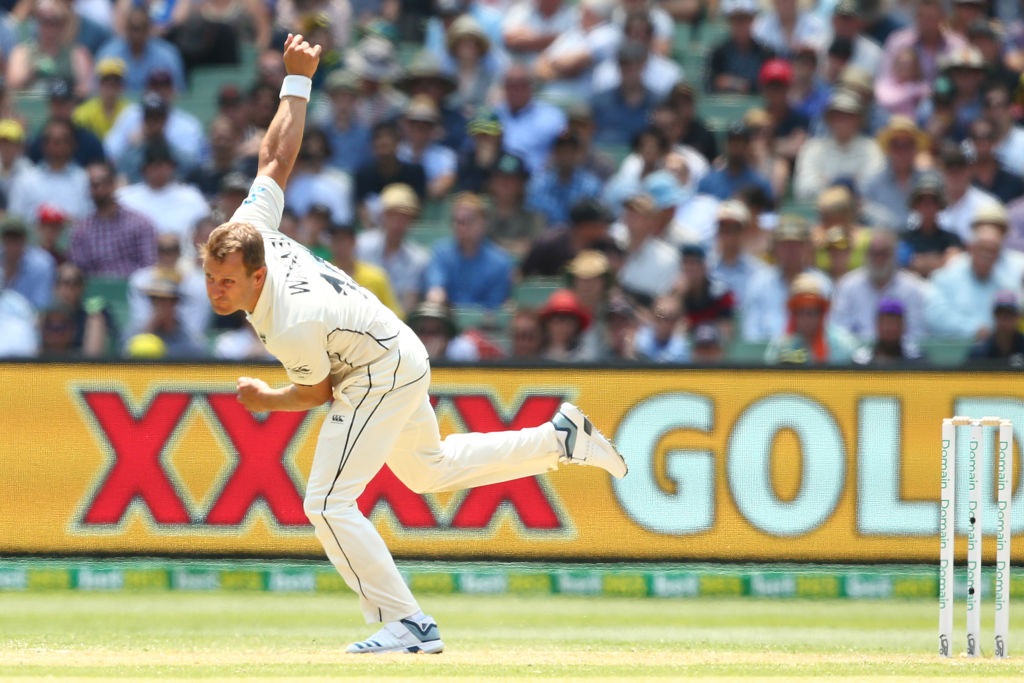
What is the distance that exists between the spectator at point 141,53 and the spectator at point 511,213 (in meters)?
3.74

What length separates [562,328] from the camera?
10617mm

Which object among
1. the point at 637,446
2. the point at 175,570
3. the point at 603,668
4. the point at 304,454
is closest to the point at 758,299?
the point at 637,446

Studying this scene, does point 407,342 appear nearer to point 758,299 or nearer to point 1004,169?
point 758,299

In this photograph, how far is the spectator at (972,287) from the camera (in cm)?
1158

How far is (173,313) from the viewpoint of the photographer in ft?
37.7

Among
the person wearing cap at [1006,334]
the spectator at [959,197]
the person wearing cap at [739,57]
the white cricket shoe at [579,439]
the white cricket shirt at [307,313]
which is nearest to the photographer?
the white cricket shirt at [307,313]

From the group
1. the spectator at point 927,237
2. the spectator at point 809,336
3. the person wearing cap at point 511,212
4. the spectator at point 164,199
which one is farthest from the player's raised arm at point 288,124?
the spectator at point 927,237

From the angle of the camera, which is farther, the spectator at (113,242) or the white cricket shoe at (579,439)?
the spectator at (113,242)

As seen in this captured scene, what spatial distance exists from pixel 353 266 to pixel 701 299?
251 centimetres

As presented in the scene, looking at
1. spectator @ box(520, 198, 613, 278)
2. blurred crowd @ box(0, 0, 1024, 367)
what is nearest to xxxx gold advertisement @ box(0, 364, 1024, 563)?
blurred crowd @ box(0, 0, 1024, 367)

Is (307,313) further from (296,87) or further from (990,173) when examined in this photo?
(990,173)

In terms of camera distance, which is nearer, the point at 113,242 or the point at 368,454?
the point at 368,454

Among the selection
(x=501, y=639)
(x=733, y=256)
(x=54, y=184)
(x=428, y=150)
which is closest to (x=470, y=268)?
(x=428, y=150)

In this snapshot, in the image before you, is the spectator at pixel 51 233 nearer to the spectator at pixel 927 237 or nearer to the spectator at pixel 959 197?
the spectator at pixel 927 237
